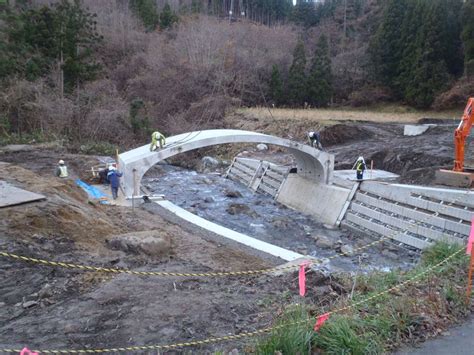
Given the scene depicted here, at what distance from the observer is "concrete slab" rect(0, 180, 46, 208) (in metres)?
11.0

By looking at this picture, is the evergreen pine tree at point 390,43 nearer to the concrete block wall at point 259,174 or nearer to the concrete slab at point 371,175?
the concrete block wall at point 259,174

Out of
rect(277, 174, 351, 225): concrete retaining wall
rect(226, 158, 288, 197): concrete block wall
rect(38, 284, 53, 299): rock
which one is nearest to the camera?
rect(38, 284, 53, 299): rock

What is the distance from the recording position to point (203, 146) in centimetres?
1891

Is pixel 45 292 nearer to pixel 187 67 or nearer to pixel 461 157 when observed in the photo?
pixel 461 157

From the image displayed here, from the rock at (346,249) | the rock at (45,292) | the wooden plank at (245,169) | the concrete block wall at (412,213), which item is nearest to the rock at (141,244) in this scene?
the rock at (45,292)

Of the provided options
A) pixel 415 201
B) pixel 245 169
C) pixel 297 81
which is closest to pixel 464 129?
pixel 415 201

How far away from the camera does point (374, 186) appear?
19.0 m

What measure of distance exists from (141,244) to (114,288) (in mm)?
2645

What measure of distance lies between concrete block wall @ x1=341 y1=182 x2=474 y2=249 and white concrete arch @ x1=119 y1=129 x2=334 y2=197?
245 cm

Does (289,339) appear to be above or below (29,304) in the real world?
above

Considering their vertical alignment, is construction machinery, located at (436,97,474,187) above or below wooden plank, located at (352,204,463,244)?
above

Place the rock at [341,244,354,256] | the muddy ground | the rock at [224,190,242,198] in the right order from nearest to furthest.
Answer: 1. the muddy ground
2. the rock at [341,244,354,256]
3. the rock at [224,190,242,198]

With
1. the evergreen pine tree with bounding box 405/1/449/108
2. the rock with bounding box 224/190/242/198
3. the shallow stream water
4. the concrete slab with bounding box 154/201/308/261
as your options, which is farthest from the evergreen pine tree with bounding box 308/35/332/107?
the concrete slab with bounding box 154/201/308/261

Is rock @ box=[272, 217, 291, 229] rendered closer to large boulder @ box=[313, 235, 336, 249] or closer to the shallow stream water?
the shallow stream water
